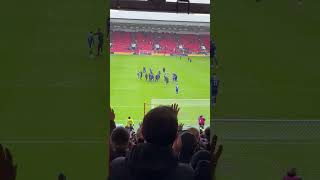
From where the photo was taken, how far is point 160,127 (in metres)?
1.37

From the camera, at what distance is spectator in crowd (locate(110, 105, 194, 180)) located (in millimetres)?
1363

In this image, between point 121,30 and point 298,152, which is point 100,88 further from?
point 121,30

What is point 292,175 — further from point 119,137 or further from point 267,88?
point 119,137

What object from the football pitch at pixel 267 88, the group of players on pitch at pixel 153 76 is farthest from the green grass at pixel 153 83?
the football pitch at pixel 267 88

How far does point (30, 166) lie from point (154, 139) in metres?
0.87

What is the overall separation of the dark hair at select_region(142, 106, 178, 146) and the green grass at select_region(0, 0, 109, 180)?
0.69 metres

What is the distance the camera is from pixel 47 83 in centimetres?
202

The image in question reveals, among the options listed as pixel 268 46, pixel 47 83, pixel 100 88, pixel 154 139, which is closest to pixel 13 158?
pixel 47 83

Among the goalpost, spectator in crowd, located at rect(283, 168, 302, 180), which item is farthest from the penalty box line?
the goalpost

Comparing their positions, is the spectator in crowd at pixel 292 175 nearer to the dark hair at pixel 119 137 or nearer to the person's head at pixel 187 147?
the person's head at pixel 187 147

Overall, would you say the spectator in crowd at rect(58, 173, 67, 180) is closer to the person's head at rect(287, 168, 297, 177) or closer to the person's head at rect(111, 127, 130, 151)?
the person's head at rect(111, 127, 130, 151)

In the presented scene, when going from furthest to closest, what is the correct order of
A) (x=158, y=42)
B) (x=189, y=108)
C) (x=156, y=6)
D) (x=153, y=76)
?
(x=153, y=76) < (x=158, y=42) < (x=189, y=108) < (x=156, y=6)

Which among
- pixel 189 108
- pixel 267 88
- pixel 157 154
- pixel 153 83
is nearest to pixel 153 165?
pixel 157 154

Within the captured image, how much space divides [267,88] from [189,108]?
18.3m
